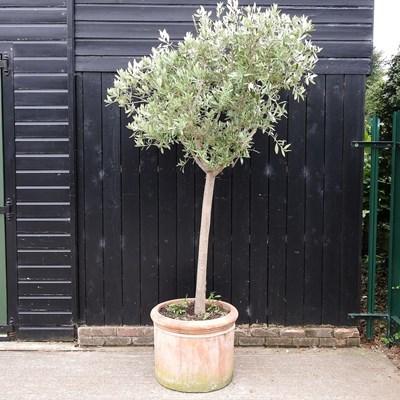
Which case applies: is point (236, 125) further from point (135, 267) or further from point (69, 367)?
point (69, 367)

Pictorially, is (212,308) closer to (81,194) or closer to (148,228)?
(148,228)

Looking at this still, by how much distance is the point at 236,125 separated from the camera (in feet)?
11.8

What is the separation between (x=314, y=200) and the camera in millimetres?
4527

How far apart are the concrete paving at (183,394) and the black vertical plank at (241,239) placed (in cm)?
43

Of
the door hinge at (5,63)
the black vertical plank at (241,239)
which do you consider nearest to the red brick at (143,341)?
the black vertical plank at (241,239)

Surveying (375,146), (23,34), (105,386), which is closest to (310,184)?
(375,146)

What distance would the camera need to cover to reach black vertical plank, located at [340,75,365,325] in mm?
4461

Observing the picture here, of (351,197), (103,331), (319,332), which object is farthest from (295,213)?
Answer: (103,331)

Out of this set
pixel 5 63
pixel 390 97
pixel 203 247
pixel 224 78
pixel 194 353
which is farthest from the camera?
pixel 390 97

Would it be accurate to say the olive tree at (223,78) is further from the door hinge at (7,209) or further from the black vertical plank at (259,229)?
the door hinge at (7,209)

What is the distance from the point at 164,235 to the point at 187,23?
1837 millimetres

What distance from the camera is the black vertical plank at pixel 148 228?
4512 millimetres

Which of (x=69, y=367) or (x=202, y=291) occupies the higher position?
(x=202, y=291)

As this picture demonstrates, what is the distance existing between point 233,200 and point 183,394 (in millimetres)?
1671
